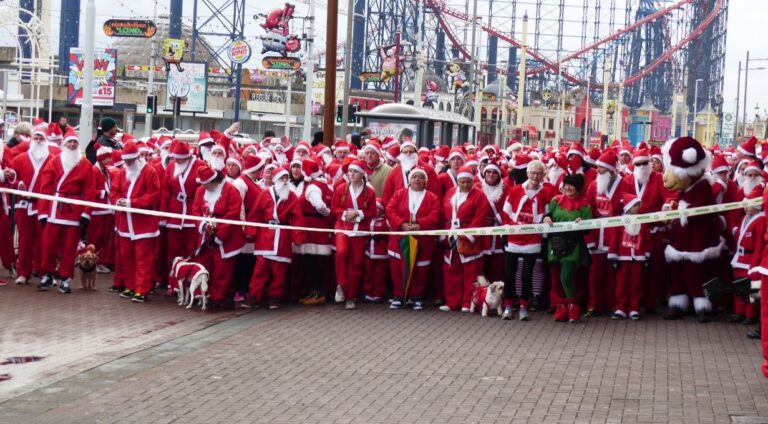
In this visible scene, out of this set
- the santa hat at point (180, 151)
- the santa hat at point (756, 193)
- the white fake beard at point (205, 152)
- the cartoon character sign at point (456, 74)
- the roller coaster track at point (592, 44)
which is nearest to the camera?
the santa hat at point (756, 193)

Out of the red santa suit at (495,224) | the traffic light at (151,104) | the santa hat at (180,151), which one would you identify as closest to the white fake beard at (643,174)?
the red santa suit at (495,224)

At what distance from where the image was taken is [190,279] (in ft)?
42.7

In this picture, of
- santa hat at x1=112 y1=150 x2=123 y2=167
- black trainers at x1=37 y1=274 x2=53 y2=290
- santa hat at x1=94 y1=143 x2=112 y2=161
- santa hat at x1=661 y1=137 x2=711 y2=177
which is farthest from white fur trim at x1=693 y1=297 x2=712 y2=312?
santa hat at x1=94 y1=143 x2=112 y2=161

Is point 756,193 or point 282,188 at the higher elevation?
point 756,193

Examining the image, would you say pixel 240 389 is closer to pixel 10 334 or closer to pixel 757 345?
pixel 10 334

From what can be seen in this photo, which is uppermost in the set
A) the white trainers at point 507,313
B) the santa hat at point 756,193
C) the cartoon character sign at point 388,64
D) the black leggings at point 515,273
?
the cartoon character sign at point 388,64

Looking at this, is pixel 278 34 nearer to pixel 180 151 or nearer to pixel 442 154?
pixel 442 154

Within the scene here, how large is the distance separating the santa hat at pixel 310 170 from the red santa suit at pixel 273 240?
27 centimetres

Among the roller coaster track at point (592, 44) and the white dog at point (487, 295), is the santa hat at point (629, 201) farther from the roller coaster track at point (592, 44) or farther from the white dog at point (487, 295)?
the roller coaster track at point (592, 44)

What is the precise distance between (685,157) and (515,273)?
2.15m

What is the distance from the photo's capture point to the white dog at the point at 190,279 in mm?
12820

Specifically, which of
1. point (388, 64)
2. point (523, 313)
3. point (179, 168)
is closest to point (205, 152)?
point (179, 168)

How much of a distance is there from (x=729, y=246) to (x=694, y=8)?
130 meters

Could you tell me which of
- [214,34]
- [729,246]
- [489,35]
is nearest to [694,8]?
[489,35]
